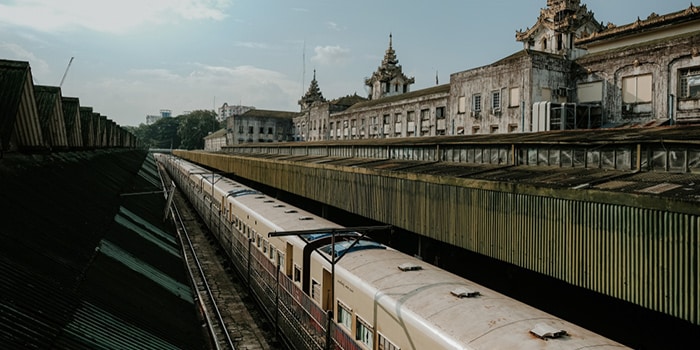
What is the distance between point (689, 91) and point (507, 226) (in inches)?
610

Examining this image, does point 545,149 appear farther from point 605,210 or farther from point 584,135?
point 605,210

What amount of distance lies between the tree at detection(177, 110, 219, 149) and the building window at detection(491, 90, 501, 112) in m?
130

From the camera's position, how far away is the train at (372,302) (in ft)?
21.8

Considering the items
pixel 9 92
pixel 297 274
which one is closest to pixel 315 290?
pixel 297 274

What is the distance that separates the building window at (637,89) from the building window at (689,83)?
1510 millimetres

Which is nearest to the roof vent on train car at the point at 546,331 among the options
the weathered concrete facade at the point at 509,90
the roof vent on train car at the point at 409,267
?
the roof vent on train car at the point at 409,267

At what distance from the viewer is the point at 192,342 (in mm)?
9336

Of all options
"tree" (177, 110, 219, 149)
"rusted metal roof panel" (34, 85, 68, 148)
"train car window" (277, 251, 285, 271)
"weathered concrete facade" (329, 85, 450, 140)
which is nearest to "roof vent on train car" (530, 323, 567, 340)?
"train car window" (277, 251, 285, 271)

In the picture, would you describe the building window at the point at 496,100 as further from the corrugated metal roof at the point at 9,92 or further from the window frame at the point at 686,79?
the corrugated metal roof at the point at 9,92

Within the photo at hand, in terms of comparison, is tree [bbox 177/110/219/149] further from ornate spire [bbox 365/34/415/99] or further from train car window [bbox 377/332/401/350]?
train car window [bbox 377/332/401/350]

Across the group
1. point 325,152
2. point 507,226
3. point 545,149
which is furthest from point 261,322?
point 325,152

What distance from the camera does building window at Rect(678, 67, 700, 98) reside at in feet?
69.1

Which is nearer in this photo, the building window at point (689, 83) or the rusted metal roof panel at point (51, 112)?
the rusted metal roof panel at point (51, 112)

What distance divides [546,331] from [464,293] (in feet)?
5.93
